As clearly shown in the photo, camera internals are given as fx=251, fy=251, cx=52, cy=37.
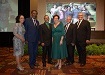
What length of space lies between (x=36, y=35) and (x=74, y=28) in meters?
1.10

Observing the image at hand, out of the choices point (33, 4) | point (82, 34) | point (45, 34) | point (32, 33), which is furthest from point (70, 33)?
point (33, 4)

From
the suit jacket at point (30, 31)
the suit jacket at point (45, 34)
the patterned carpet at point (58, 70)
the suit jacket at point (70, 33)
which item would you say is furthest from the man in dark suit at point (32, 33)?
the suit jacket at point (70, 33)

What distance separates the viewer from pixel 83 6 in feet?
39.8

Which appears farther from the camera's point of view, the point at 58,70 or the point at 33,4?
the point at 33,4

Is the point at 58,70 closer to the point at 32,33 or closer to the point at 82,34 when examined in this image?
the point at 32,33

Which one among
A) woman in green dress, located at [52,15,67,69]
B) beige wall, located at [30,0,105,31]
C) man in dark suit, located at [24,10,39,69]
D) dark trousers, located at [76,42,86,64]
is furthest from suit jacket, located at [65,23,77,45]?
beige wall, located at [30,0,105,31]

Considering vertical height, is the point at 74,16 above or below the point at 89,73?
above

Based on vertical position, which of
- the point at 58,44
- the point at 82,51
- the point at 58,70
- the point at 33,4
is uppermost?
the point at 33,4

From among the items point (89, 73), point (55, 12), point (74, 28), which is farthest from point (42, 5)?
point (89, 73)

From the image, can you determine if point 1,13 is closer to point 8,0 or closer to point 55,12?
point 8,0

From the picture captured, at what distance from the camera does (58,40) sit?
20.5ft

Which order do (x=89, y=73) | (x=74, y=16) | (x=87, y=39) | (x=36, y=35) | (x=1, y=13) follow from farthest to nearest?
(x=74, y=16), (x=1, y=13), (x=87, y=39), (x=36, y=35), (x=89, y=73)

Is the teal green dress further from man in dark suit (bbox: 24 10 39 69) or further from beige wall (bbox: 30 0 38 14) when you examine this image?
beige wall (bbox: 30 0 38 14)

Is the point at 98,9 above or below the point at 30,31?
above
